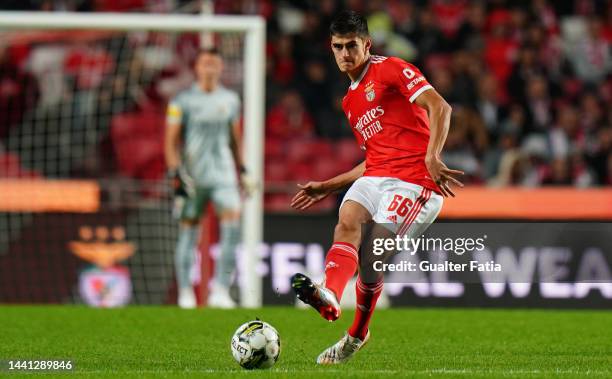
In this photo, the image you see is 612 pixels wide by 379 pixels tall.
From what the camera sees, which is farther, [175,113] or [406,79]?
[175,113]

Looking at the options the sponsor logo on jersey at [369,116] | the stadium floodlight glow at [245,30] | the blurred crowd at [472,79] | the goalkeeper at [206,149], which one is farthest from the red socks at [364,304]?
the blurred crowd at [472,79]

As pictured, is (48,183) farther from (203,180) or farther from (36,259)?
(203,180)

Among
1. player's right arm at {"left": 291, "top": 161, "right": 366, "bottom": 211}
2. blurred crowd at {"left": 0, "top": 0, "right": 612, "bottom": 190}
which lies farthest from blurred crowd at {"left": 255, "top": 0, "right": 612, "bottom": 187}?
player's right arm at {"left": 291, "top": 161, "right": 366, "bottom": 211}

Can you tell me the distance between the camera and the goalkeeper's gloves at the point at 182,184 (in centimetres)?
1216

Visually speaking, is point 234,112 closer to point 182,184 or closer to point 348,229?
point 182,184

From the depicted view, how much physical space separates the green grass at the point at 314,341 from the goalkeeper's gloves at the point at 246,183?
1.22 m

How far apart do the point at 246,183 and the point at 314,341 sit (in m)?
3.82

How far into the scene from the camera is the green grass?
6.24 m

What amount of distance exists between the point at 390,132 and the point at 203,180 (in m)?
5.83

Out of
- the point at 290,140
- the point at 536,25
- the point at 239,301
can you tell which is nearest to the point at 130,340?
the point at 239,301

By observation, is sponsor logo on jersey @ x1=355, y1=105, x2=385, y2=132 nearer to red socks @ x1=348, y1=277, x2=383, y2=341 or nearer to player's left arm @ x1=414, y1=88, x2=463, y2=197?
player's left arm @ x1=414, y1=88, x2=463, y2=197

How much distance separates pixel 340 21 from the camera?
6.30m

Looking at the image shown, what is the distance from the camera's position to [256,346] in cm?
611

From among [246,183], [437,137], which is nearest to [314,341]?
[437,137]
